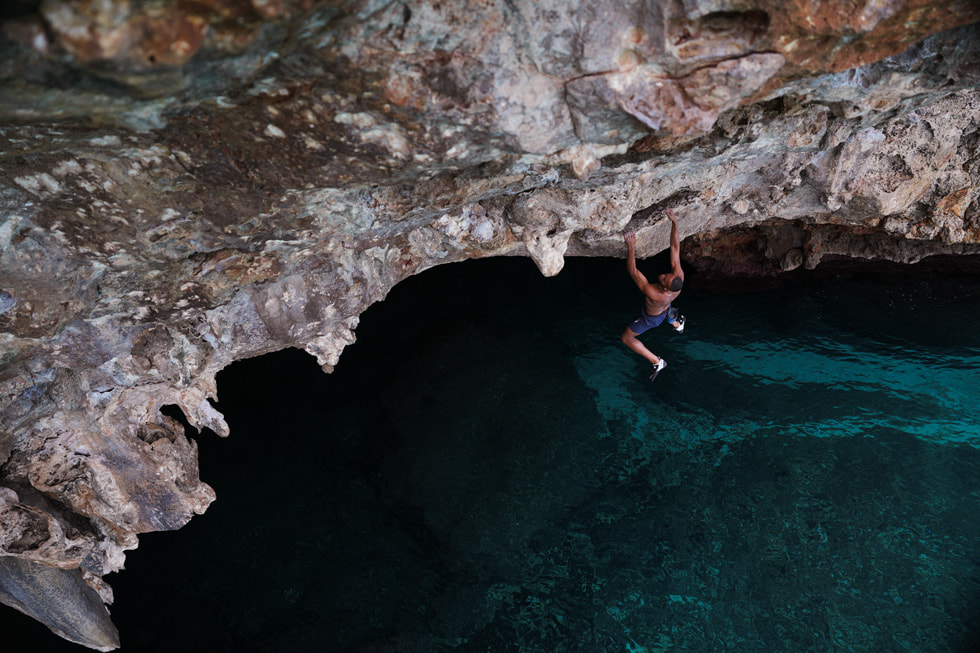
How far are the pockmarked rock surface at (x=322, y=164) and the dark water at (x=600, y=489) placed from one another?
1.81 metres

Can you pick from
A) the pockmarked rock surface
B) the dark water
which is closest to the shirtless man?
the pockmarked rock surface

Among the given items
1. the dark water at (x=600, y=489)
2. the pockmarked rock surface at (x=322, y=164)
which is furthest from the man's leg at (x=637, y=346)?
the dark water at (x=600, y=489)

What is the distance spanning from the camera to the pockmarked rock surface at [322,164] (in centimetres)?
182

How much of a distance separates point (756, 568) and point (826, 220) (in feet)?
11.2

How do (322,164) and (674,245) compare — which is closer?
(322,164)

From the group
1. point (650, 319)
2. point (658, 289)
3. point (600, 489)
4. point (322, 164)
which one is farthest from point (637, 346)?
point (322, 164)

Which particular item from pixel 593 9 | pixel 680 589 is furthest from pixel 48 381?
pixel 680 589

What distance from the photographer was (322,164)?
237 centimetres

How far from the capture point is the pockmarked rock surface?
1.82 metres

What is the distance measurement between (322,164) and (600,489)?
5089 mm

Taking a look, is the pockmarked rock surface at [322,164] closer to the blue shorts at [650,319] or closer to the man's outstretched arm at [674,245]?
the man's outstretched arm at [674,245]

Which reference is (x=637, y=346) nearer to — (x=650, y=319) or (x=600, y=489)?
(x=650, y=319)

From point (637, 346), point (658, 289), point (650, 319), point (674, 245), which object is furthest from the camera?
point (637, 346)

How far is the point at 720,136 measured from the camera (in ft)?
10.9
